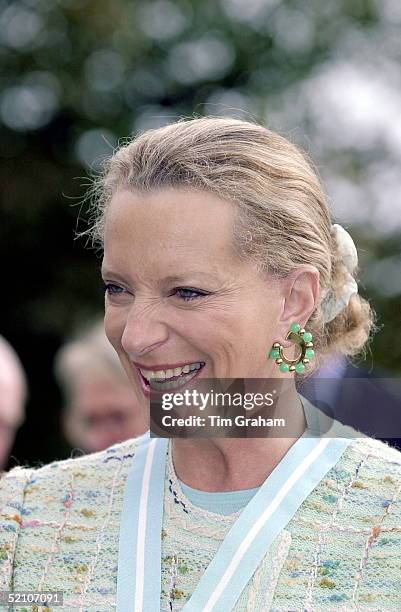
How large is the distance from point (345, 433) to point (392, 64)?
9.54 meters

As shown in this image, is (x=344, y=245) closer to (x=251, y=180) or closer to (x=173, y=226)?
(x=251, y=180)

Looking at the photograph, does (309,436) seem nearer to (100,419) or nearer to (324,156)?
(100,419)

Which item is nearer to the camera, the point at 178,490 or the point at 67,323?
the point at 178,490

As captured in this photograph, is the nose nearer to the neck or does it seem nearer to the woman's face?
the woman's face

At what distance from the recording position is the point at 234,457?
8.33 ft

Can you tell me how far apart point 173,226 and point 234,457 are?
1.95 ft

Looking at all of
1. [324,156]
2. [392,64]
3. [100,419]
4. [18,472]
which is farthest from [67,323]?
[18,472]

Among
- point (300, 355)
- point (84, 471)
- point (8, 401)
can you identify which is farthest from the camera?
point (8, 401)

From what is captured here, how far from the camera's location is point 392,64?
11508 millimetres

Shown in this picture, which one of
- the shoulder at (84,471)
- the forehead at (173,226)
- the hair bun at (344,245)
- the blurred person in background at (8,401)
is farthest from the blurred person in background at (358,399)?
the blurred person in background at (8,401)

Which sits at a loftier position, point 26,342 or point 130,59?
point 130,59

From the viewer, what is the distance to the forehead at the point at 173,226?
235cm

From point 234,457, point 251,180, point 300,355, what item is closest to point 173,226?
point 251,180

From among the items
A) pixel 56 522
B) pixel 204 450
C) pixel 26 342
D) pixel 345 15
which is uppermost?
pixel 345 15
